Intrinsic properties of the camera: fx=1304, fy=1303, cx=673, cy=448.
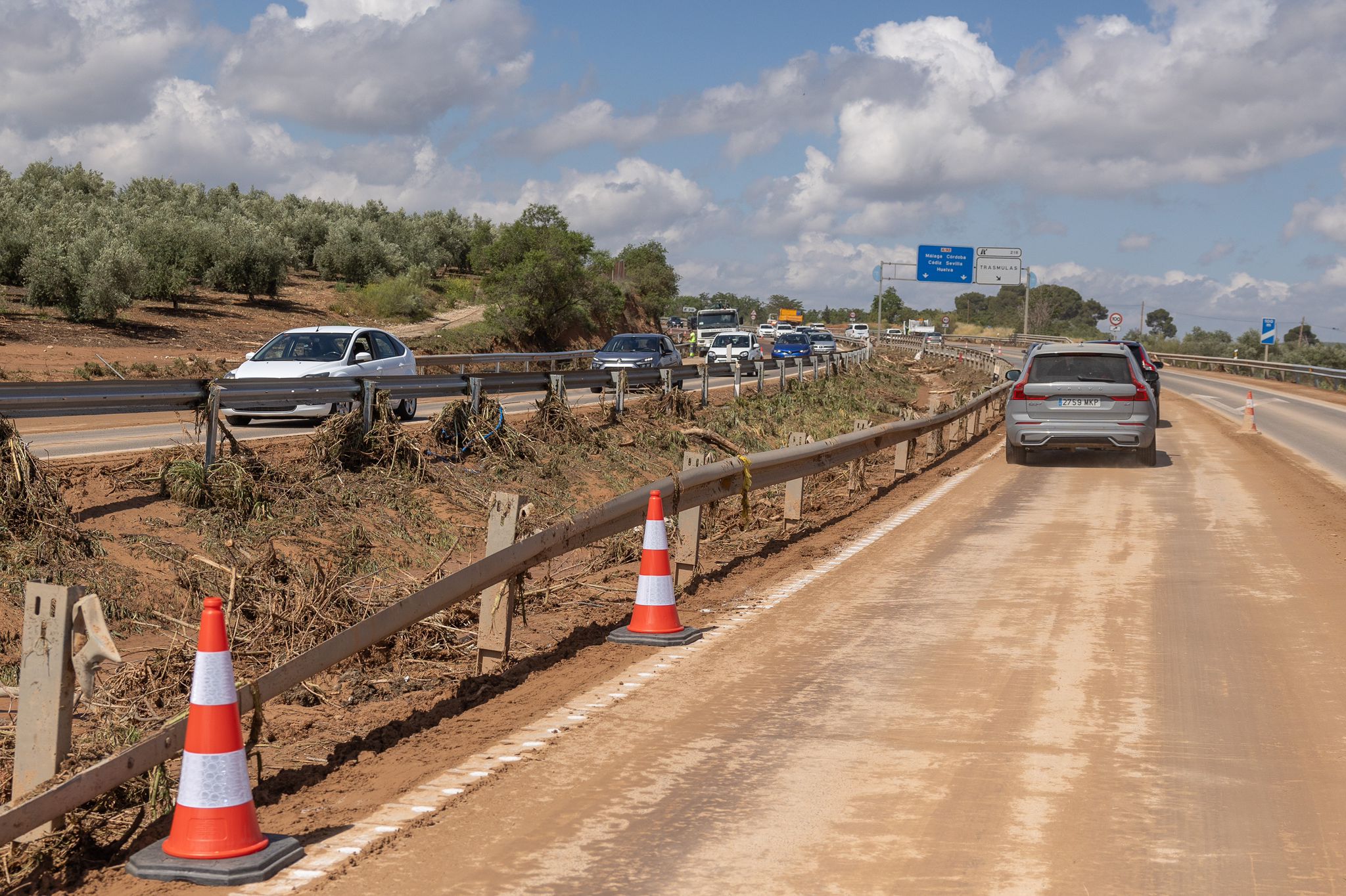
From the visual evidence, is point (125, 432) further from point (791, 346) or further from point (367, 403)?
point (791, 346)

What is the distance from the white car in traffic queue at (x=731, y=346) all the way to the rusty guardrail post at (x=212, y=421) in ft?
124

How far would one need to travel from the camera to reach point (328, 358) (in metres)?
19.4

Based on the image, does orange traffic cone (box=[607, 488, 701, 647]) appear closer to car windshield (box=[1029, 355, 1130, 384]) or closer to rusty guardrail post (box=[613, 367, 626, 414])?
car windshield (box=[1029, 355, 1130, 384])

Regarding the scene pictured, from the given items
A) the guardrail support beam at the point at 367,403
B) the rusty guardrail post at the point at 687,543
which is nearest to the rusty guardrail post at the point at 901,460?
the guardrail support beam at the point at 367,403

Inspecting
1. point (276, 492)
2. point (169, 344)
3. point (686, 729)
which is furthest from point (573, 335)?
point (686, 729)

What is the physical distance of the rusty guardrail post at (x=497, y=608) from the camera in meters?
7.31

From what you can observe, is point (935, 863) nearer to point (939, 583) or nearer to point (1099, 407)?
point (939, 583)

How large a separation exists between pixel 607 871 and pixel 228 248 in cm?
4203

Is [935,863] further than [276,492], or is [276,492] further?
[276,492]

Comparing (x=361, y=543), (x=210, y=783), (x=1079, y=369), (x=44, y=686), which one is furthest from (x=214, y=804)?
(x=1079, y=369)

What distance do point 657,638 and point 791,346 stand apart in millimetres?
45130

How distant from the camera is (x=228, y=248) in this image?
141ft

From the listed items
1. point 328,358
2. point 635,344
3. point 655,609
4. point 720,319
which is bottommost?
point 655,609

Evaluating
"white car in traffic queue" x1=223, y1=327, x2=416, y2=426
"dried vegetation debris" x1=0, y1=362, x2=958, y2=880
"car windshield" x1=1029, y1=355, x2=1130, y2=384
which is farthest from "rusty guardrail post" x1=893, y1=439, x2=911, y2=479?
"white car in traffic queue" x1=223, y1=327, x2=416, y2=426
